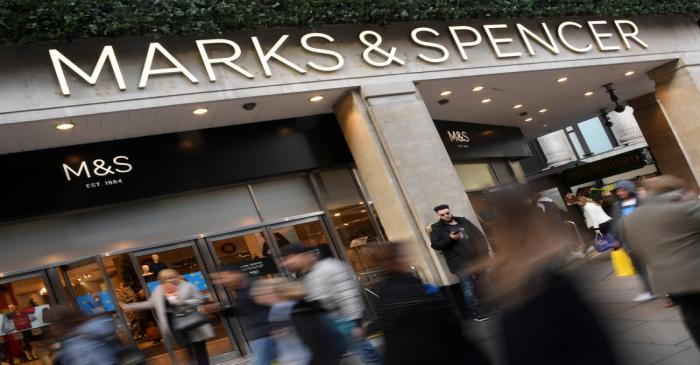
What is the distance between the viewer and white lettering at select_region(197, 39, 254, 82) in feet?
26.6

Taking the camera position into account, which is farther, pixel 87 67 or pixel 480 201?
pixel 480 201

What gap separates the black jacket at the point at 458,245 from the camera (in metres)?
8.02

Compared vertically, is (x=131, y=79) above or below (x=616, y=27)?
above

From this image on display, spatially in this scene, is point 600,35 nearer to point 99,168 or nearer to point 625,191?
point 625,191

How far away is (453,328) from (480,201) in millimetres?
11592

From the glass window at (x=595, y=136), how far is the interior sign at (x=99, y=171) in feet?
97.4

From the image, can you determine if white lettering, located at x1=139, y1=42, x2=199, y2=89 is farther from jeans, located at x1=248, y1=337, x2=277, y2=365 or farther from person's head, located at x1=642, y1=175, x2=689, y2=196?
person's head, located at x1=642, y1=175, x2=689, y2=196

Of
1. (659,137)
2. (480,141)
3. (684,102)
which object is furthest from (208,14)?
(659,137)

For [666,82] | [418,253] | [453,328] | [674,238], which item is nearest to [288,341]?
[453,328]

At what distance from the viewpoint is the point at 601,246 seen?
1026cm

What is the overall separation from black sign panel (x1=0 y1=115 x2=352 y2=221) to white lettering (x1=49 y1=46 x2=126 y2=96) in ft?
5.20

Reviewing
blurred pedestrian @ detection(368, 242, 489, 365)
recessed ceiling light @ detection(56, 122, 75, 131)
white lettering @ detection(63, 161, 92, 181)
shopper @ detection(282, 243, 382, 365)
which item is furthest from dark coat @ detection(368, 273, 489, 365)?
white lettering @ detection(63, 161, 92, 181)

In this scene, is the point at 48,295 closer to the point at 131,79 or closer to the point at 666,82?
the point at 131,79

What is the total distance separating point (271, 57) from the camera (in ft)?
28.6
